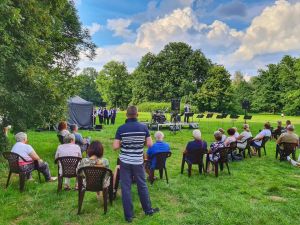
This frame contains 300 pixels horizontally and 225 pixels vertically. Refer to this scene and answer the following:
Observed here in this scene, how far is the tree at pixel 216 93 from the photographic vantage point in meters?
58.2

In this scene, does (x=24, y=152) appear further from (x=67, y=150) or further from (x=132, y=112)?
(x=132, y=112)

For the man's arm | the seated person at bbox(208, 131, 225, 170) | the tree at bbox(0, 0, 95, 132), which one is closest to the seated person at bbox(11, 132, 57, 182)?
the tree at bbox(0, 0, 95, 132)

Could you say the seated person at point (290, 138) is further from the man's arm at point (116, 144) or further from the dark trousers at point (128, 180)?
the man's arm at point (116, 144)

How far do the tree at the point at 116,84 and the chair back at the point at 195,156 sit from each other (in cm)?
6607

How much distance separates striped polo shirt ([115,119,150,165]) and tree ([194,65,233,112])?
53.6m

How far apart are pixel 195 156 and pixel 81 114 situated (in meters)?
17.3

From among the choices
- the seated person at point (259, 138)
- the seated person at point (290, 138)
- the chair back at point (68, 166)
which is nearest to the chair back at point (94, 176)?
the chair back at point (68, 166)

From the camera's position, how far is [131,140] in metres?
5.21

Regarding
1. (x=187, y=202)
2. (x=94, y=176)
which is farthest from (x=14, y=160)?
(x=187, y=202)

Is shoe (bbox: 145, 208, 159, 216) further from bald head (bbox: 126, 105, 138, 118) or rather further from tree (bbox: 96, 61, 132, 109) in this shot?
tree (bbox: 96, 61, 132, 109)

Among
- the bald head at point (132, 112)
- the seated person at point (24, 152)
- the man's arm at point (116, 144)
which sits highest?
the bald head at point (132, 112)

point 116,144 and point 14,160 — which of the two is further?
point 14,160

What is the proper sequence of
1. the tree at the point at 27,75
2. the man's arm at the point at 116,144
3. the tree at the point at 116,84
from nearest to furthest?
the man's arm at the point at 116,144, the tree at the point at 27,75, the tree at the point at 116,84

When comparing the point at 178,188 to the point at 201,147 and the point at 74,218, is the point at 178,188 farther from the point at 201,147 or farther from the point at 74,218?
the point at 74,218
